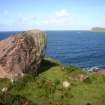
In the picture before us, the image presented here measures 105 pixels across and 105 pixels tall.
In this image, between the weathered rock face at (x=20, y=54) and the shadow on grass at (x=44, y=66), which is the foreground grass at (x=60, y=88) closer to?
the shadow on grass at (x=44, y=66)

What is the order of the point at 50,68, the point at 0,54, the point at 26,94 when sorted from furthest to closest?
the point at 50,68 < the point at 0,54 < the point at 26,94

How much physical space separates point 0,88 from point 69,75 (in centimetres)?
565

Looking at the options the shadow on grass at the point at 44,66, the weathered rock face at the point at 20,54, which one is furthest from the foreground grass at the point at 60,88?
the weathered rock face at the point at 20,54

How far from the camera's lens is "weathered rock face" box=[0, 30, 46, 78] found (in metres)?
20.3

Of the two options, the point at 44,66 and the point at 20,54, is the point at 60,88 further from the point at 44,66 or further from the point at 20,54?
the point at 44,66

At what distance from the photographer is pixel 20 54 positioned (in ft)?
68.9

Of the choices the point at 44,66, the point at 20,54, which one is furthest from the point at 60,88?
the point at 44,66

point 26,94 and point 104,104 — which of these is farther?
point 26,94

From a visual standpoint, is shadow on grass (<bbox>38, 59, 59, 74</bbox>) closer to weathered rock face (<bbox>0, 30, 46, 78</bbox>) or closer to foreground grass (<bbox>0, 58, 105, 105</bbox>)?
foreground grass (<bbox>0, 58, 105, 105</bbox>)

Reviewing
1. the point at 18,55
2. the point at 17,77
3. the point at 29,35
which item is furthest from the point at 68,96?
the point at 29,35

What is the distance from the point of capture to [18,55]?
20.9m

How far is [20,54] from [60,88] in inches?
199

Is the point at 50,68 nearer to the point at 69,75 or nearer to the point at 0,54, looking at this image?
the point at 69,75

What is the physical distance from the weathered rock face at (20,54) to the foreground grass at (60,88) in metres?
0.95
